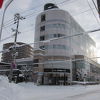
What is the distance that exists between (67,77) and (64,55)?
698 centimetres

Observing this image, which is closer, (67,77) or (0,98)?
(0,98)

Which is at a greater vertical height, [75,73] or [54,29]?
[54,29]

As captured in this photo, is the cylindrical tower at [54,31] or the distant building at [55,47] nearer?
the distant building at [55,47]

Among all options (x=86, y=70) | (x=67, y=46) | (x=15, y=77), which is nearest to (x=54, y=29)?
(x=67, y=46)

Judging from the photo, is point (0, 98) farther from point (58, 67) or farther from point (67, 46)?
point (67, 46)

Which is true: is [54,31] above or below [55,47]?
above

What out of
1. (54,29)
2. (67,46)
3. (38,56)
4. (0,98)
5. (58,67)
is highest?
(54,29)

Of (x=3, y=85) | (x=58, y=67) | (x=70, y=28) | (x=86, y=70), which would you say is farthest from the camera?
(x=86, y=70)

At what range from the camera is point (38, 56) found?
51.7 meters

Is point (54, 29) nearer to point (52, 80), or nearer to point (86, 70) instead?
point (52, 80)

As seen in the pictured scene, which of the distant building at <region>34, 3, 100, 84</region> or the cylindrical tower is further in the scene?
the cylindrical tower

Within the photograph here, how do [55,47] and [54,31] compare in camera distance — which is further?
[54,31]

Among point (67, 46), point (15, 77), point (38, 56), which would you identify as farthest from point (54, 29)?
point (15, 77)

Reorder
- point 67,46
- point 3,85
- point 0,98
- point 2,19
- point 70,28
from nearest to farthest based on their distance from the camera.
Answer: point 0,98
point 3,85
point 2,19
point 67,46
point 70,28
